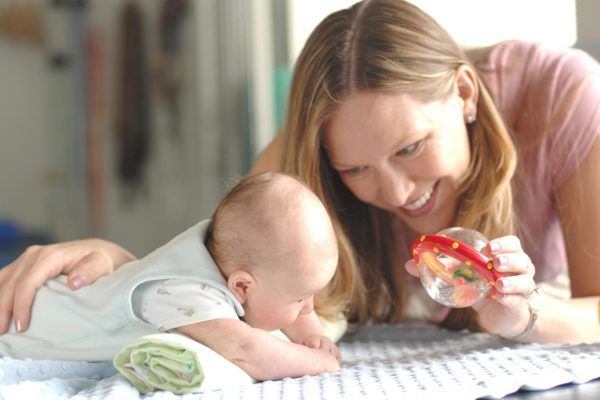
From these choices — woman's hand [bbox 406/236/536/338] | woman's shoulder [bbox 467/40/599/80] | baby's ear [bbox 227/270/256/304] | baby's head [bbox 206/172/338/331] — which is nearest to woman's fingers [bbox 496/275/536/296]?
woman's hand [bbox 406/236/536/338]

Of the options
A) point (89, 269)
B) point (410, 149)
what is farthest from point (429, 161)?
point (89, 269)

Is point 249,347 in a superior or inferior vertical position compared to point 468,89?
inferior

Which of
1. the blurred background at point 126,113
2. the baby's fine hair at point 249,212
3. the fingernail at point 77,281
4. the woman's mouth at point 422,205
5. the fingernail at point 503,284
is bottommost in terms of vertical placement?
the blurred background at point 126,113

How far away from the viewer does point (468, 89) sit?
1511 mm

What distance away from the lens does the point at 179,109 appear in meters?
4.13

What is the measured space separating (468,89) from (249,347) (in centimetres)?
Answer: 64

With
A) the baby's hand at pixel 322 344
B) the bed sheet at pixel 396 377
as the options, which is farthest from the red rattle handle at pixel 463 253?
the baby's hand at pixel 322 344

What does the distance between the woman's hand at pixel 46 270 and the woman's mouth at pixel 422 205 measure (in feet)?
Result: 1.60

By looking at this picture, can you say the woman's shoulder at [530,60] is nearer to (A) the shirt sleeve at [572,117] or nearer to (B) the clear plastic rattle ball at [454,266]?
(A) the shirt sleeve at [572,117]

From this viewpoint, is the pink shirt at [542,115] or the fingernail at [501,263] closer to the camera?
the fingernail at [501,263]

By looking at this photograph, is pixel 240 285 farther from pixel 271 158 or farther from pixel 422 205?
pixel 271 158

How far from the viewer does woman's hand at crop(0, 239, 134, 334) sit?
1.32 metres

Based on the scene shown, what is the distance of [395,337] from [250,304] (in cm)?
46

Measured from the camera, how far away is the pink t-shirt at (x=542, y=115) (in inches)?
61.2
